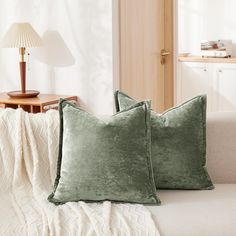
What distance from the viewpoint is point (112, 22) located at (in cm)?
413

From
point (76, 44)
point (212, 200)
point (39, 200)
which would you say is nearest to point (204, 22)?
point (76, 44)

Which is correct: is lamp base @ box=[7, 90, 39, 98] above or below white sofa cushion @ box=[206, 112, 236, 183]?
above

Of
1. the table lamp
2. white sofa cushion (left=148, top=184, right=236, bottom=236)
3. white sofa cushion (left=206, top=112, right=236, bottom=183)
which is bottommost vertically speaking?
white sofa cushion (left=148, top=184, right=236, bottom=236)

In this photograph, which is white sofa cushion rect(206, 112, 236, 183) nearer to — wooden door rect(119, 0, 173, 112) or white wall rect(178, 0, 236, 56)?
wooden door rect(119, 0, 173, 112)

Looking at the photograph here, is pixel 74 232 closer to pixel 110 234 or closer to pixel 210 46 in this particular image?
pixel 110 234

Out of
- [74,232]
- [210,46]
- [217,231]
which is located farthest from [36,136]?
[210,46]

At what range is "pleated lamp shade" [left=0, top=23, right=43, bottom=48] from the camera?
4.11 metres

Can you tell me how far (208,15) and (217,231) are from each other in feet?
15.5

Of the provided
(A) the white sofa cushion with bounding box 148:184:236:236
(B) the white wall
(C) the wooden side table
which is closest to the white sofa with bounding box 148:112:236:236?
(A) the white sofa cushion with bounding box 148:184:236:236

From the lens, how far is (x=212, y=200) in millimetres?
2367

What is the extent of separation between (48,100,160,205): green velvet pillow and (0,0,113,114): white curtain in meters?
1.86

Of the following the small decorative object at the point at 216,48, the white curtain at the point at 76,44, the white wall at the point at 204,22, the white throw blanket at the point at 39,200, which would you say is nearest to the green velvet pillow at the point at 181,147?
the white throw blanket at the point at 39,200

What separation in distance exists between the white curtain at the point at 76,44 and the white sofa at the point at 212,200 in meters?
1.67

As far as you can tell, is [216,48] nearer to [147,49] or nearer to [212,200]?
[147,49]
